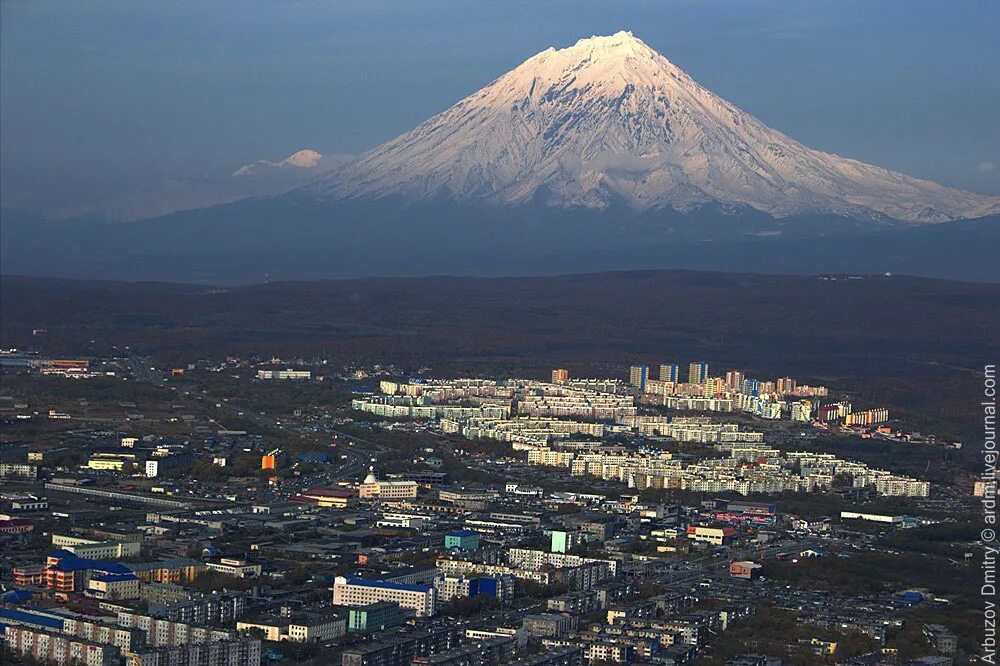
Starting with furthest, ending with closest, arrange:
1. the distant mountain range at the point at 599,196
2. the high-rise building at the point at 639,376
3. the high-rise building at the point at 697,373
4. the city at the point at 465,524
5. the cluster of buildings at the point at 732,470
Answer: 1. the distant mountain range at the point at 599,196
2. the high-rise building at the point at 639,376
3. the high-rise building at the point at 697,373
4. the cluster of buildings at the point at 732,470
5. the city at the point at 465,524

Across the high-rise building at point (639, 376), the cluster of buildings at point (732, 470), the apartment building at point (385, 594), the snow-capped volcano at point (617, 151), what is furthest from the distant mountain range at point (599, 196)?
the apartment building at point (385, 594)

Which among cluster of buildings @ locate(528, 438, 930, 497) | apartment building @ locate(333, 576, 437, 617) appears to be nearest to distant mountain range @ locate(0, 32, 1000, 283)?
cluster of buildings @ locate(528, 438, 930, 497)

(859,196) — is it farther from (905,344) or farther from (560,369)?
(560,369)

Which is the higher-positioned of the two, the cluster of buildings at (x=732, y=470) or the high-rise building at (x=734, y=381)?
the high-rise building at (x=734, y=381)

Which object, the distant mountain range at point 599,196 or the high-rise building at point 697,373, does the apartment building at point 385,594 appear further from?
the distant mountain range at point 599,196

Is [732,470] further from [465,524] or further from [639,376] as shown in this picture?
[639,376]

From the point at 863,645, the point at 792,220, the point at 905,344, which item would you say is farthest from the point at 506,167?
the point at 863,645

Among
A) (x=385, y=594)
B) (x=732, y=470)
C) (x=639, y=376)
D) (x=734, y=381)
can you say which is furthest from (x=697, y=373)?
(x=385, y=594)
